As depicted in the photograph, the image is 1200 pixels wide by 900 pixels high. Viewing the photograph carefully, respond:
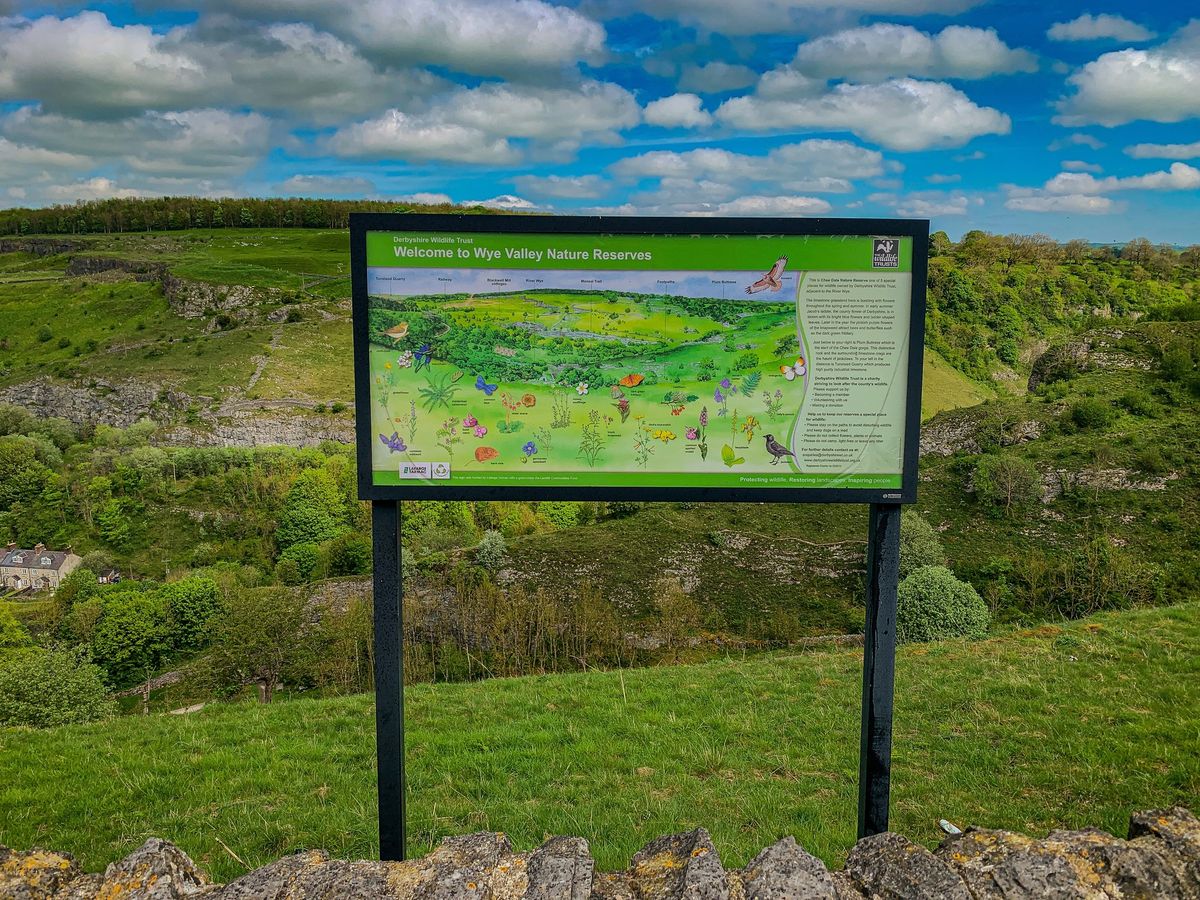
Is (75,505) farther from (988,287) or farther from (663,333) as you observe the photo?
(988,287)

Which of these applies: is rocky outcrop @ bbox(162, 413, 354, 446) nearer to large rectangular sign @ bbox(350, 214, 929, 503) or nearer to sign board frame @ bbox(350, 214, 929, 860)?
sign board frame @ bbox(350, 214, 929, 860)

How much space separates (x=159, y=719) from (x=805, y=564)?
30.5 meters

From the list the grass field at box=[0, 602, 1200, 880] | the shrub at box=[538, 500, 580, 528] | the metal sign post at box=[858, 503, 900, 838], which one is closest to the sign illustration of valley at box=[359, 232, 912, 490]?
the metal sign post at box=[858, 503, 900, 838]

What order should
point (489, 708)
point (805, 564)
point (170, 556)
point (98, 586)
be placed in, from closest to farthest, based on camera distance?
point (489, 708) → point (805, 564) → point (98, 586) → point (170, 556)

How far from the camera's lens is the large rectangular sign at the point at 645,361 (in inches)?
197

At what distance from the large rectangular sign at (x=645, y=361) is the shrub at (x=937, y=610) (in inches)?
684

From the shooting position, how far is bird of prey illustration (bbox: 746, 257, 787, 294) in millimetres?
5062

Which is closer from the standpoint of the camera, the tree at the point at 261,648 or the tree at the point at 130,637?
the tree at the point at 261,648

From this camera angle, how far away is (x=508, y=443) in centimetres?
511

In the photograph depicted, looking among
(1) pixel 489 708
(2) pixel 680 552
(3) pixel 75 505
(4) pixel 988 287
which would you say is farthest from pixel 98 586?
(4) pixel 988 287

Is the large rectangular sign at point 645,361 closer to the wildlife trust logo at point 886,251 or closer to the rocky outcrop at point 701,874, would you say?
the wildlife trust logo at point 886,251

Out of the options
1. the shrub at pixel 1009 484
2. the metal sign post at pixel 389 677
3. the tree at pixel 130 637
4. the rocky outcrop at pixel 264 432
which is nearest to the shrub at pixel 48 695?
the metal sign post at pixel 389 677

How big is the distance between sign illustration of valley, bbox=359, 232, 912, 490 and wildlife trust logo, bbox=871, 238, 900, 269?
10 millimetres

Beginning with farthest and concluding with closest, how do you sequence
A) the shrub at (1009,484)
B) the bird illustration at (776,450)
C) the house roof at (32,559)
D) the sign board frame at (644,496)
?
the house roof at (32,559), the shrub at (1009,484), the bird illustration at (776,450), the sign board frame at (644,496)
